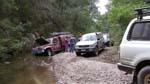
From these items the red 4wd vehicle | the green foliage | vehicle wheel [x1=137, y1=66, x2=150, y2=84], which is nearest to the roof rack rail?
vehicle wheel [x1=137, y1=66, x2=150, y2=84]

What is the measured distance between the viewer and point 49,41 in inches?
990

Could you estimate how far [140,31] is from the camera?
7.58 metres

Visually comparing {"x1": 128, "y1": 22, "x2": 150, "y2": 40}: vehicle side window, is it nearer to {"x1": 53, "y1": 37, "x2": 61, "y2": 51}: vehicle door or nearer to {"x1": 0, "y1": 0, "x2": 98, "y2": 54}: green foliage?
{"x1": 0, "y1": 0, "x2": 98, "y2": 54}: green foliage

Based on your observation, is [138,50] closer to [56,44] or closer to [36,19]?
[56,44]

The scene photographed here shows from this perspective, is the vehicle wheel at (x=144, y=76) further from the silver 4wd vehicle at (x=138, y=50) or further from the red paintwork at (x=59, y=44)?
the red paintwork at (x=59, y=44)

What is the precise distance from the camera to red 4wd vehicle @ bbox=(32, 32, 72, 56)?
79.1ft

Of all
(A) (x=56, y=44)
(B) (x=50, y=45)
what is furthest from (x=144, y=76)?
(A) (x=56, y=44)

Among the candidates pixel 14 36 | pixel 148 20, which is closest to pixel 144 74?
pixel 148 20

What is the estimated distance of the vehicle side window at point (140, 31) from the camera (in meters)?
7.41

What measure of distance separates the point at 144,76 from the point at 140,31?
50.3 inches

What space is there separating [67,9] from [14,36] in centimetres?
1661

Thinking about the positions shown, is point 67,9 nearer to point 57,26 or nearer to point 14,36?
point 57,26

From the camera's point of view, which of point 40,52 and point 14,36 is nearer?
point 40,52

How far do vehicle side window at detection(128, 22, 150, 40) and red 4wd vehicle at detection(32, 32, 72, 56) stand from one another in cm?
1685
